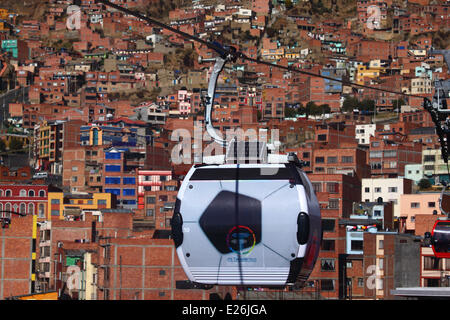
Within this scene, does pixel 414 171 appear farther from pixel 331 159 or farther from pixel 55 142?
pixel 55 142

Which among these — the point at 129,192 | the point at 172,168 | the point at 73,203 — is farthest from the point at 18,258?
the point at 172,168

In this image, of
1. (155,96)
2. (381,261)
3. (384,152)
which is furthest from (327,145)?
(155,96)

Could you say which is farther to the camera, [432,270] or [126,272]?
[126,272]

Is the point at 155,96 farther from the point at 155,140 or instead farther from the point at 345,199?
the point at 345,199

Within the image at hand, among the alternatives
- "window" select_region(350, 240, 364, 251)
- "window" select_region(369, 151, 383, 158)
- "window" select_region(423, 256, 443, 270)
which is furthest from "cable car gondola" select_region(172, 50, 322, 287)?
"window" select_region(369, 151, 383, 158)

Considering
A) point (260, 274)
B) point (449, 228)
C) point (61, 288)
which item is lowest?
point (61, 288)

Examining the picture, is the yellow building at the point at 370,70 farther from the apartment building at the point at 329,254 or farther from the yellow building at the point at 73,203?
the apartment building at the point at 329,254

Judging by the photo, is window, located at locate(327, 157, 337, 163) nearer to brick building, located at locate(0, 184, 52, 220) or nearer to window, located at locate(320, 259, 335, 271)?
brick building, located at locate(0, 184, 52, 220)
